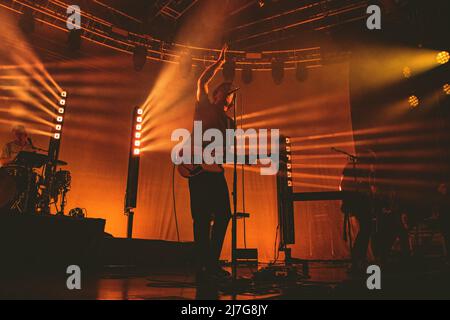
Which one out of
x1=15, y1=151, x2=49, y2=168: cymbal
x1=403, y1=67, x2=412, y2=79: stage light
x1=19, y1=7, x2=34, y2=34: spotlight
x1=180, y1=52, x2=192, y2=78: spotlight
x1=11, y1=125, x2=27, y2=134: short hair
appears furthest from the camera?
x1=180, y1=52, x2=192, y2=78: spotlight

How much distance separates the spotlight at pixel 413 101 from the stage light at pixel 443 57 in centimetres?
81

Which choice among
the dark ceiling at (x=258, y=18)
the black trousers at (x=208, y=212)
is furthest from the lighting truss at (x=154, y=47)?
the black trousers at (x=208, y=212)

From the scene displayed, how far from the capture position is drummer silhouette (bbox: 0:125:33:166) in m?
5.31

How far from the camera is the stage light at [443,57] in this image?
6.56 metres

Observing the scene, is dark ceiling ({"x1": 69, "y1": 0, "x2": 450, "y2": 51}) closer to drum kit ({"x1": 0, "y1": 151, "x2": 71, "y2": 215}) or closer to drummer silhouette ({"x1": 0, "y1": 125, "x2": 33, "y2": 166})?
drummer silhouette ({"x1": 0, "y1": 125, "x2": 33, "y2": 166})

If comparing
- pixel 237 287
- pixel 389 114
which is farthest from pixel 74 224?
pixel 389 114

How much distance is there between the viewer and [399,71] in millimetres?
7164

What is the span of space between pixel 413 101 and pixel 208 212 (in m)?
6.40

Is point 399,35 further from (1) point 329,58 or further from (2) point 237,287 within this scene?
(2) point 237,287

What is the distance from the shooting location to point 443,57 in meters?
6.62

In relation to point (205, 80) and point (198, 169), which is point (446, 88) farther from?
point (198, 169)

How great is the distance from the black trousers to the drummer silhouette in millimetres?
4299

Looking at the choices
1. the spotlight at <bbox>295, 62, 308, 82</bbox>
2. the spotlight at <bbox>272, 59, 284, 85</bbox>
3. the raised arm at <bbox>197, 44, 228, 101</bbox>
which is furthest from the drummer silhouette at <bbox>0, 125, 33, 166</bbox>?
the spotlight at <bbox>295, 62, 308, 82</bbox>

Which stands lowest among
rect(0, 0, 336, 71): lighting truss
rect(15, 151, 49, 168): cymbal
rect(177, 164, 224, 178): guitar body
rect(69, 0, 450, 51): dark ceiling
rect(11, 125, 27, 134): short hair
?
rect(177, 164, 224, 178): guitar body
